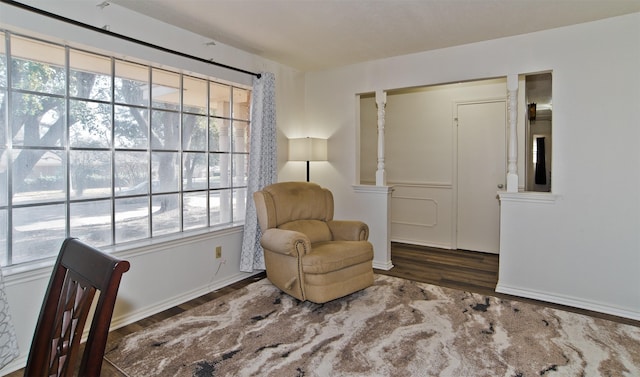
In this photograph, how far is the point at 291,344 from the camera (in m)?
2.42

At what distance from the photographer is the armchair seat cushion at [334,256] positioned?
9.52 ft

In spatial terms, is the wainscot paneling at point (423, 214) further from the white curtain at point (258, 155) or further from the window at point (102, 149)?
the window at point (102, 149)

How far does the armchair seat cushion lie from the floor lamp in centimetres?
131

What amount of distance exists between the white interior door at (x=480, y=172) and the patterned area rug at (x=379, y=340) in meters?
1.88

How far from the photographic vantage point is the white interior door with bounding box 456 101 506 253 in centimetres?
477

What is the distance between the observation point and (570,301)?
124 inches

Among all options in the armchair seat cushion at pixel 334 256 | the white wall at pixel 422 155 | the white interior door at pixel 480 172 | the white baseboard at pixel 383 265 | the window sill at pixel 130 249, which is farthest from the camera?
the white wall at pixel 422 155

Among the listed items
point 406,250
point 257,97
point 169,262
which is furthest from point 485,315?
point 257,97

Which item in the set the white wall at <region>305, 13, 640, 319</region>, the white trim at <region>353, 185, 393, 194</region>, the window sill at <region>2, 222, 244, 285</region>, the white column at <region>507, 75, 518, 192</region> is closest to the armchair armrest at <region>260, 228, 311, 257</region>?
the window sill at <region>2, 222, 244, 285</region>

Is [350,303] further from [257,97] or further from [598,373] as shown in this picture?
[257,97]

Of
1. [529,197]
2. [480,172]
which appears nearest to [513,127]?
[529,197]

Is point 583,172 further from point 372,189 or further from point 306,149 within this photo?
point 306,149

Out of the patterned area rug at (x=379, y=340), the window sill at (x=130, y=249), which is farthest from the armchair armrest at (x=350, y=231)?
the window sill at (x=130, y=249)

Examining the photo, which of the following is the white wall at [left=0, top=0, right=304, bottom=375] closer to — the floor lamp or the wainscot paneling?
the floor lamp
